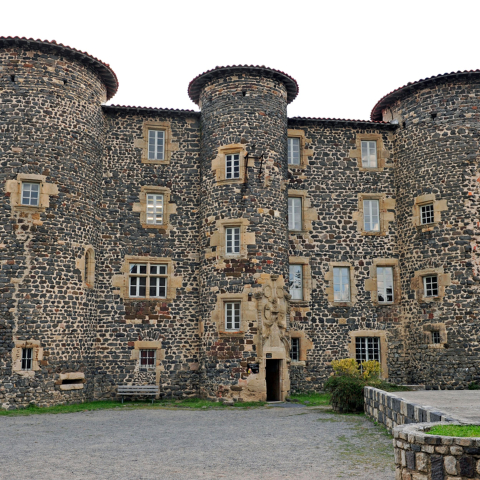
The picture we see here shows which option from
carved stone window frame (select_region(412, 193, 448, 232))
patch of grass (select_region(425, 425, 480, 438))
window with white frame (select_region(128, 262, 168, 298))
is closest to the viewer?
patch of grass (select_region(425, 425, 480, 438))

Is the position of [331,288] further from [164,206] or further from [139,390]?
[139,390]

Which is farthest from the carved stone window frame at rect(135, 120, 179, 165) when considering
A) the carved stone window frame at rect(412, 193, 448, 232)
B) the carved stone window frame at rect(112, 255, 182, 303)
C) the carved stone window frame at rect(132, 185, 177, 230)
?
the carved stone window frame at rect(412, 193, 448, 232)

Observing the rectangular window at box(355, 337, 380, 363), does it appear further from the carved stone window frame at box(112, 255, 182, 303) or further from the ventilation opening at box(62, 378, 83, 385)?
the ventilation opening at box(62, 378, 83, 385)

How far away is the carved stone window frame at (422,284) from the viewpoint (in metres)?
20.5

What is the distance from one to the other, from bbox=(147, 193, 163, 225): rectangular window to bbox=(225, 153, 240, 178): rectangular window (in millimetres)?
2843

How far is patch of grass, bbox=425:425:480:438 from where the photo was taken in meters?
6.80

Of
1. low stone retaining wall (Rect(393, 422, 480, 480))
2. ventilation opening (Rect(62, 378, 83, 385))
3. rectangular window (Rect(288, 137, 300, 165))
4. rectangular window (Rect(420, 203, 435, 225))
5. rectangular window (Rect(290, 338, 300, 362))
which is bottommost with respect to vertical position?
ventilation opening (Rect(62, 378, 83, 385))

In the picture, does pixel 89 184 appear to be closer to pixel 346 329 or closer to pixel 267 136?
pixel 267 136

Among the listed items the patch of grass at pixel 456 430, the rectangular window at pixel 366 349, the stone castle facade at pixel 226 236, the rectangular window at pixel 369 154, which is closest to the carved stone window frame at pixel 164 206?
the stone castle facade at pixel 226 236

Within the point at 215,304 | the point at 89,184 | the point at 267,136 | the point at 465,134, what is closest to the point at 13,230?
the point at 89,184

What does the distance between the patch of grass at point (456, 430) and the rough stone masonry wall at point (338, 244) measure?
45.0ft

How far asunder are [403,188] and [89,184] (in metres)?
12.0

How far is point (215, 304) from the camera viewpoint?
19.6m

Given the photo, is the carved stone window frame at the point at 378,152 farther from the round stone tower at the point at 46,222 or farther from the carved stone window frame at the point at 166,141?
the round stone tower at the point at 46,222
